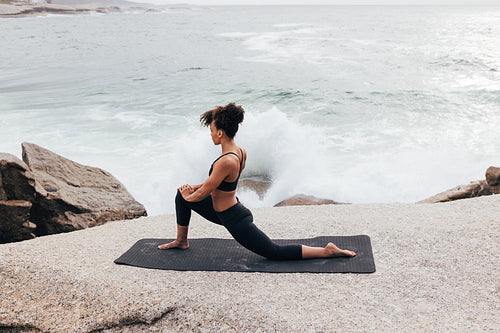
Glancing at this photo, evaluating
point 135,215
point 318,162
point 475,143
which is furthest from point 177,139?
point 475,143

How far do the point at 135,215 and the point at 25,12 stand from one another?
290 feet

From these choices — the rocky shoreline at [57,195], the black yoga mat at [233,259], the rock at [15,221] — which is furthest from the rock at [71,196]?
the black yoga mat at [233,259]

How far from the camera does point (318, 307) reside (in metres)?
3.10

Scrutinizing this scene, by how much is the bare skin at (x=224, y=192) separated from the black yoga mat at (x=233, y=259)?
0.07 metres

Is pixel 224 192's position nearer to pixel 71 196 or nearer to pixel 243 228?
pixel 243 228

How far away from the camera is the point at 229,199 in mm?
3732

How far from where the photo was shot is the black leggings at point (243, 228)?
372 centimetres

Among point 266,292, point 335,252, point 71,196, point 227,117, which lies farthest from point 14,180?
point 335,252

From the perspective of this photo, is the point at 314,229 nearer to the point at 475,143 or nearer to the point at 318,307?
the point at 318,307

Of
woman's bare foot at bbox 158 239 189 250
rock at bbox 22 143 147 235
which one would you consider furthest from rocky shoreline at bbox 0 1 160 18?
woman's bare foot at bbox 158 239 189 250

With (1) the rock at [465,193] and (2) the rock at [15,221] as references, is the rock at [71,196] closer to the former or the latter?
(2) the rock at [15,221]

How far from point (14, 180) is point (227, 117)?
3364 millimetres

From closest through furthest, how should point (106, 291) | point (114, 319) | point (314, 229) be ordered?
1. point (114, 319)
2. point (106, 291)
3. point (314, 229)

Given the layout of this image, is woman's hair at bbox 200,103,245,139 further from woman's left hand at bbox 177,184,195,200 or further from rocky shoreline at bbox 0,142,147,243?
rocky shoreline at bbox 0,142,147,243
